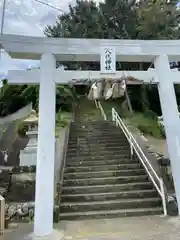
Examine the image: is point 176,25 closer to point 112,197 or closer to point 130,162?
point 130,162

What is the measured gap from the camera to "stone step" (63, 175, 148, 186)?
23.8ft

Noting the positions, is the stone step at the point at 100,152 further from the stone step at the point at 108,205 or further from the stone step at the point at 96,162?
the stone step at the point at 108,205

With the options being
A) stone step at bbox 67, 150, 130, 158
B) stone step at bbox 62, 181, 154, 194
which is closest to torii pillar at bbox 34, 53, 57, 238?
stone step at bbox 62, 181, 154, 194

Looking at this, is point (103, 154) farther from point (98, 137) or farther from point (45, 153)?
point (45, 153)

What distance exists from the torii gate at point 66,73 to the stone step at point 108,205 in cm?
111

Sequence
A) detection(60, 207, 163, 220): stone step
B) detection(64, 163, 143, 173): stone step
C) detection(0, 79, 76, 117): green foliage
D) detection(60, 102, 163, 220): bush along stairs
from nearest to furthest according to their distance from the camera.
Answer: detection(60, 207, 163, 220): stone step → detection(60, 102, 163, 220): bush along stairs → detection(64, 163, 143, 173): stone step → detection(0, 79, 76, 117): green foliage

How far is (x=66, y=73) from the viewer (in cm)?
564

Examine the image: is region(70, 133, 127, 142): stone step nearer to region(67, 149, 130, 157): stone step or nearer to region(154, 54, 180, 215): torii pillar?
region(67, 149, 130, 157): stone step

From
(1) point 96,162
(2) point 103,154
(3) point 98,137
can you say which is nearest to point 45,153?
(1) point 96,162

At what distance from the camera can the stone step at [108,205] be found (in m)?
6.28

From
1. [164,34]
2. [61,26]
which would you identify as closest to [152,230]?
[164,34]

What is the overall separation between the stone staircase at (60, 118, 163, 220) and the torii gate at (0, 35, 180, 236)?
4.18ft

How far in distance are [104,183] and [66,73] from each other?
333cm

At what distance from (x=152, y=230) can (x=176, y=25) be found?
633 inches
